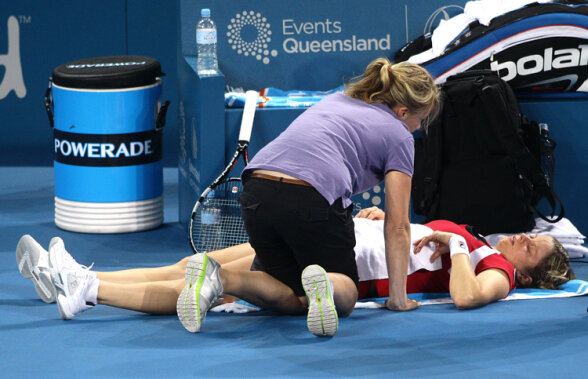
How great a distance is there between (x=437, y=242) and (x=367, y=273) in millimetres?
342

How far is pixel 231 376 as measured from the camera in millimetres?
3279

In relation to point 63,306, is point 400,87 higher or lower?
higher

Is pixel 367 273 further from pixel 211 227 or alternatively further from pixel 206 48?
pixel 206 48

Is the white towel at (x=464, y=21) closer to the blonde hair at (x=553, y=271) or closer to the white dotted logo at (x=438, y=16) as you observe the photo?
the white dotted logo at (x=438, y=16)

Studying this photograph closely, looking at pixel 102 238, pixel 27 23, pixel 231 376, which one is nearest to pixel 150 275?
pixel 231 376

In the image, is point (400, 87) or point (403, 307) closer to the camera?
point (400, 87)

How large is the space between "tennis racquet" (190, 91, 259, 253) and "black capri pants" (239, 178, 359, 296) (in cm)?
131

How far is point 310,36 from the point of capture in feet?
19.4

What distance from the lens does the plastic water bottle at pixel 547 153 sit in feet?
17.3

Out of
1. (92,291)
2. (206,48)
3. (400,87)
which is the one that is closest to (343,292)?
(400,87)

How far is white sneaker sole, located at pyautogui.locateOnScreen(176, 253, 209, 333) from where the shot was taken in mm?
3553

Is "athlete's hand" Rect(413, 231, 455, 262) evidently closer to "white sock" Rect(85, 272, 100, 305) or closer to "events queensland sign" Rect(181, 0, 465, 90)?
"white sock" Rect(85, 272, 100, 305)

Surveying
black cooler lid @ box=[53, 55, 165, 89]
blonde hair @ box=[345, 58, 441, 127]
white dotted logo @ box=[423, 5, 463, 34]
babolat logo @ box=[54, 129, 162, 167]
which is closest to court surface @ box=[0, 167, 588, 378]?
blonde hair @ box=[345, 58, 441, 127]

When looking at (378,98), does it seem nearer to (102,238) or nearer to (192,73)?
(192,73)
